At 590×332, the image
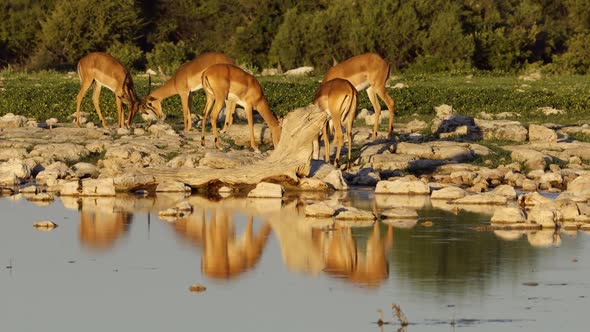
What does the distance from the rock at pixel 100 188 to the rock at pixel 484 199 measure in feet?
15.3

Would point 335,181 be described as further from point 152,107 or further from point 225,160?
point 152,107

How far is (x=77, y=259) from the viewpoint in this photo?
40.3ft

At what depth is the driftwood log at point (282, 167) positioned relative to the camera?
17766 mm

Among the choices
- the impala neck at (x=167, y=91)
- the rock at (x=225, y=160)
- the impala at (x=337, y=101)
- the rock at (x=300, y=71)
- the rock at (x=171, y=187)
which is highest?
the rock at (x=300, y=71)

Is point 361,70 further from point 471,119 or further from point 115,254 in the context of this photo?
point 115,254

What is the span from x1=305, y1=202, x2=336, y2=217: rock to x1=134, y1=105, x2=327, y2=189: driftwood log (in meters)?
2.38

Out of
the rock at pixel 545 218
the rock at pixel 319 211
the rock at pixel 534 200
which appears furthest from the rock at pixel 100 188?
the rock at pixel 545 218

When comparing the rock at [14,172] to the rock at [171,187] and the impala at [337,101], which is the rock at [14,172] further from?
the impala at [337,101]

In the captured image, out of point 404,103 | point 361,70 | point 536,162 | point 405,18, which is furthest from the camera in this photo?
point 405,18

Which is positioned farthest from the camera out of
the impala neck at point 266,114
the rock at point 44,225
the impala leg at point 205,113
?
A: the impala leg at point 205,113

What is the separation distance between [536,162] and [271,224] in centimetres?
633

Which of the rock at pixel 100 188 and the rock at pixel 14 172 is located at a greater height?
the rock at pixel 14 172

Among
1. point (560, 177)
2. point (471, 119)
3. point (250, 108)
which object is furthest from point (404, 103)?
point (560, 177)

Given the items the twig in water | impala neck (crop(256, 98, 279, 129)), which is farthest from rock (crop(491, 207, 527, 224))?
impala neck (crop(256, 98, 279, 129))
